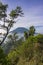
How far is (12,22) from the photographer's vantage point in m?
17.2

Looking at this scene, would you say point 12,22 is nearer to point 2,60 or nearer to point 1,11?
point 1,11

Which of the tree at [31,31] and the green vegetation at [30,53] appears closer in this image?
the green vegetation at [30,53]

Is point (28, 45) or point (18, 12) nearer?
point (18, 12)

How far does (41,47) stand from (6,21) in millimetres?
8045

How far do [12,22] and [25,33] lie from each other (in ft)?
41.5

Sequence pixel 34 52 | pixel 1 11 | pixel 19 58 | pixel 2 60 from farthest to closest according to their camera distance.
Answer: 1. pixel 19 58
2. pixel 34 52
3. pixel 1 11
4. pixel 2 60

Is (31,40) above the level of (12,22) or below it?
below

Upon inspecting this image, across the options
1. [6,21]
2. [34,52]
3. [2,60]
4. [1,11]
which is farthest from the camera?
[34,52]

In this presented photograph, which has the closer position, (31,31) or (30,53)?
(30,53)

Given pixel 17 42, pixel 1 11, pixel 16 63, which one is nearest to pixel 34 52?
pixel 16 63

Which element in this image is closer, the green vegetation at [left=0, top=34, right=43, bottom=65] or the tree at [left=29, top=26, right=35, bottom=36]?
the green vegetation at [left=0, top=34, right=43, bottom=65]

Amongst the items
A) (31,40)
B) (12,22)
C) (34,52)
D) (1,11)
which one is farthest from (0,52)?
(31,40)

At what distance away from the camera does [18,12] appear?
56.1 feet

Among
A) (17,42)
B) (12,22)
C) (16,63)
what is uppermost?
(12,22)
